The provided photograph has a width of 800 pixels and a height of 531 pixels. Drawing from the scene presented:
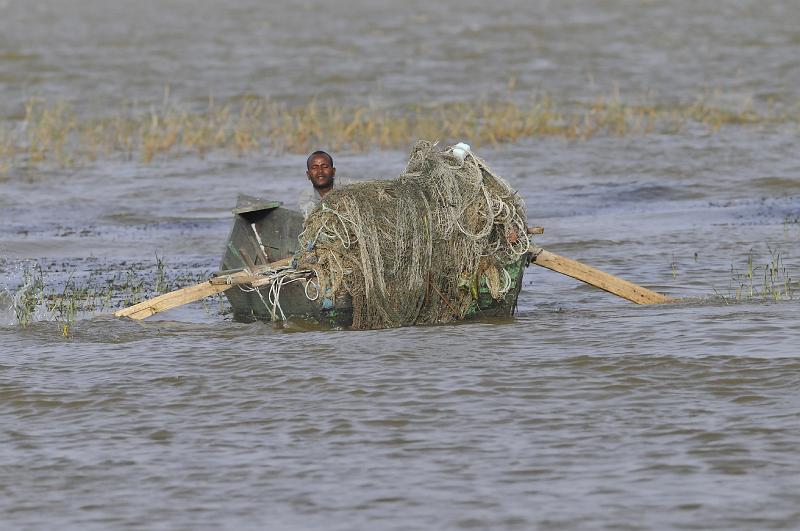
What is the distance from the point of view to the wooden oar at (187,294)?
975 cm

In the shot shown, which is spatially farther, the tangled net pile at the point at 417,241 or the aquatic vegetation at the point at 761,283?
the aquatic vegetation at the point at 761,283

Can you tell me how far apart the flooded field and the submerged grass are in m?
0.11

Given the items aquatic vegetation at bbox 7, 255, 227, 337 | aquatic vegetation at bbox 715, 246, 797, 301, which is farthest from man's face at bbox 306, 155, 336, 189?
aquatic vegetation at bbox 715, 246, 797, 301

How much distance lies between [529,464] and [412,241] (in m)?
3.19

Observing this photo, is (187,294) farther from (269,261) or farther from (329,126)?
(329,126)

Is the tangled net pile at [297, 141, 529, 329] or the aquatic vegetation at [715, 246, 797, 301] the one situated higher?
the tangled net pile at [297, 141, 529, 329]

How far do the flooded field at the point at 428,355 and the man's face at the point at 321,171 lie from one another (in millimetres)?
1204

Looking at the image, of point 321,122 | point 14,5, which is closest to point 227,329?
point 321,122

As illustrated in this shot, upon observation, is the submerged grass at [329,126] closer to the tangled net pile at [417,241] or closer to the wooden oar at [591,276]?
the wooden oar at [591,276]

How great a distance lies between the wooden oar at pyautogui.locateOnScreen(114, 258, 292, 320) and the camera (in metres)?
9.75

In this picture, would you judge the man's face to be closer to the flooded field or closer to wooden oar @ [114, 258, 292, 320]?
wooden oar @ [114, 258, 292, 320]

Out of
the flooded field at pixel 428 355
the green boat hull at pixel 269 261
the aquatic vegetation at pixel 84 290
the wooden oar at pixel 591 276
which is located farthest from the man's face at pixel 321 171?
the wooden oar at pixel 591 276

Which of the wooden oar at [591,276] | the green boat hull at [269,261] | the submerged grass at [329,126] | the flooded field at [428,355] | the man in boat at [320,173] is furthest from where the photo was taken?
the submerged grass at [329,126]

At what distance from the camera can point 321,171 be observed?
34.8 feet
